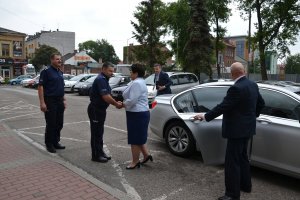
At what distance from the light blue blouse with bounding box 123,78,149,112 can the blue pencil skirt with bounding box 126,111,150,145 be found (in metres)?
0.09

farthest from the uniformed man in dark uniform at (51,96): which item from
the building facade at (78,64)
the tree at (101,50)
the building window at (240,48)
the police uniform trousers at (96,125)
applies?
the tree at (101,50)

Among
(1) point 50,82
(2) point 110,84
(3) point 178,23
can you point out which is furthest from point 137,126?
(3) point 178,23

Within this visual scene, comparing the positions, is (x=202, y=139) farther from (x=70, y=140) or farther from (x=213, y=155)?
(x=70, y=140)

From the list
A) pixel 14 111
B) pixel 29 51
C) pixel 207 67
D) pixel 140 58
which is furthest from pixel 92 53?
pixel 14 111

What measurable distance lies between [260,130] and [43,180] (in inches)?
129

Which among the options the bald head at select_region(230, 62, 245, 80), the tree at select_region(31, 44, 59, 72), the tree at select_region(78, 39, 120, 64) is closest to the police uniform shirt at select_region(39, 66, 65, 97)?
the bald head at select_region(230, 62, 245, 80)

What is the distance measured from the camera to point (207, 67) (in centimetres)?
3462

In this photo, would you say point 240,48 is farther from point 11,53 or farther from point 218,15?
point 11,53

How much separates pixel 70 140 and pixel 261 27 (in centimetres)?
2866

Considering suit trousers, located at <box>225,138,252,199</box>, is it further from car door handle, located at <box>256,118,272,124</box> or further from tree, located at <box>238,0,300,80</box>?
tree, located at <box>238,0,300,80</box>

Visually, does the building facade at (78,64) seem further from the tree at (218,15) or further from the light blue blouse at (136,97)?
the light blue blouse at (136,97)

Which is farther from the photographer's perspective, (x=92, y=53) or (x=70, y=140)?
(x=92, y=53)

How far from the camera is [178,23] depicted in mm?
Answer: 53281

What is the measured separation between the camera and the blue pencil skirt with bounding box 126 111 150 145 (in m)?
5.52
